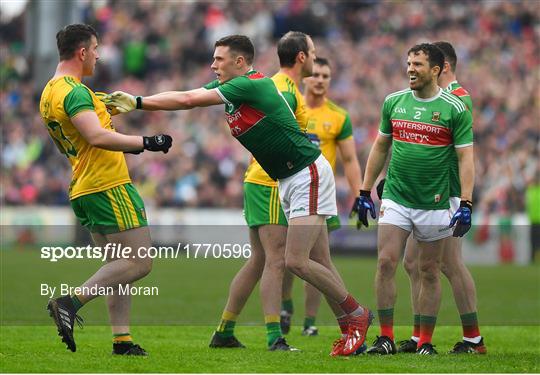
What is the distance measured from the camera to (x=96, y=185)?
10.0m

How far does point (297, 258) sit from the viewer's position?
405 inches

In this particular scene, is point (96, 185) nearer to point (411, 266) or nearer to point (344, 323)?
point (344, 323)

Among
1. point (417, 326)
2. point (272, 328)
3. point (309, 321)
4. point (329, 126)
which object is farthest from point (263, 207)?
point (329, 126)

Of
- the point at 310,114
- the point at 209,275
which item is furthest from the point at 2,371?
the point at 209,275

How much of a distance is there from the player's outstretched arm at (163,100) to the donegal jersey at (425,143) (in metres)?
1.80

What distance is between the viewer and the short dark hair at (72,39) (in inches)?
394

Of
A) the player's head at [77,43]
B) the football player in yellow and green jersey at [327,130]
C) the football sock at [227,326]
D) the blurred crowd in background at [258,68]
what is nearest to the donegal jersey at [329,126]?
the football player in yellow and green jersey at [327,130]

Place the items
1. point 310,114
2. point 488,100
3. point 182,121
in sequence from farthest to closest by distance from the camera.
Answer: point 182,121 → point 488,100 → point 310,114

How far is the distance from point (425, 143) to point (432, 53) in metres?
0.77

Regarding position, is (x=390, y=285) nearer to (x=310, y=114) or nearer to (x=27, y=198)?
(x=310, y=114)

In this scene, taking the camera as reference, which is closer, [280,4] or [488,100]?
[488,100]

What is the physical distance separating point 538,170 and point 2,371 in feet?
62.8

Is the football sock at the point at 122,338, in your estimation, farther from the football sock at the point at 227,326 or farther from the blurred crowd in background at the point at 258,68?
the blurred crowd in background at the point at 258,68

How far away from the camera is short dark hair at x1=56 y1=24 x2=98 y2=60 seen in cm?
1002
